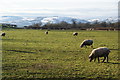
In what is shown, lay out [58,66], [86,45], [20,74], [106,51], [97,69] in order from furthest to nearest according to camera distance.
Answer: [86,45] → [106,51] → [58,66] → [97,69] → [20,74]

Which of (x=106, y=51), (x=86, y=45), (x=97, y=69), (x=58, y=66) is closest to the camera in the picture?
(x=97, y=69)

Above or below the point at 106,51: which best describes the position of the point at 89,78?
below

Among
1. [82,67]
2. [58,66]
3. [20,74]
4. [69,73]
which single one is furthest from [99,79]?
[20,74]

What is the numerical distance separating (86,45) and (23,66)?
15592mm

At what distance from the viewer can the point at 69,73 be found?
1191 centimetres

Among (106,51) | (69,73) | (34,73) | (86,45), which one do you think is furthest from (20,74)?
(86,45)

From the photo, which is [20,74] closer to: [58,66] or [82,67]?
[58,66]

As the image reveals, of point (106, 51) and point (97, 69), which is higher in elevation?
point (106, 51)

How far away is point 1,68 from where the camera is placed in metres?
13.1

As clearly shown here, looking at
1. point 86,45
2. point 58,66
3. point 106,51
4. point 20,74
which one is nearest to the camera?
point 20,74

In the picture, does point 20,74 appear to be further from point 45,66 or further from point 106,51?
point 106,51

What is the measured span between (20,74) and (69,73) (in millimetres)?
3191

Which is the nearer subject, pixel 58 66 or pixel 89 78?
pixel 89 78

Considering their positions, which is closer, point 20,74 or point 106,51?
point 20,74
